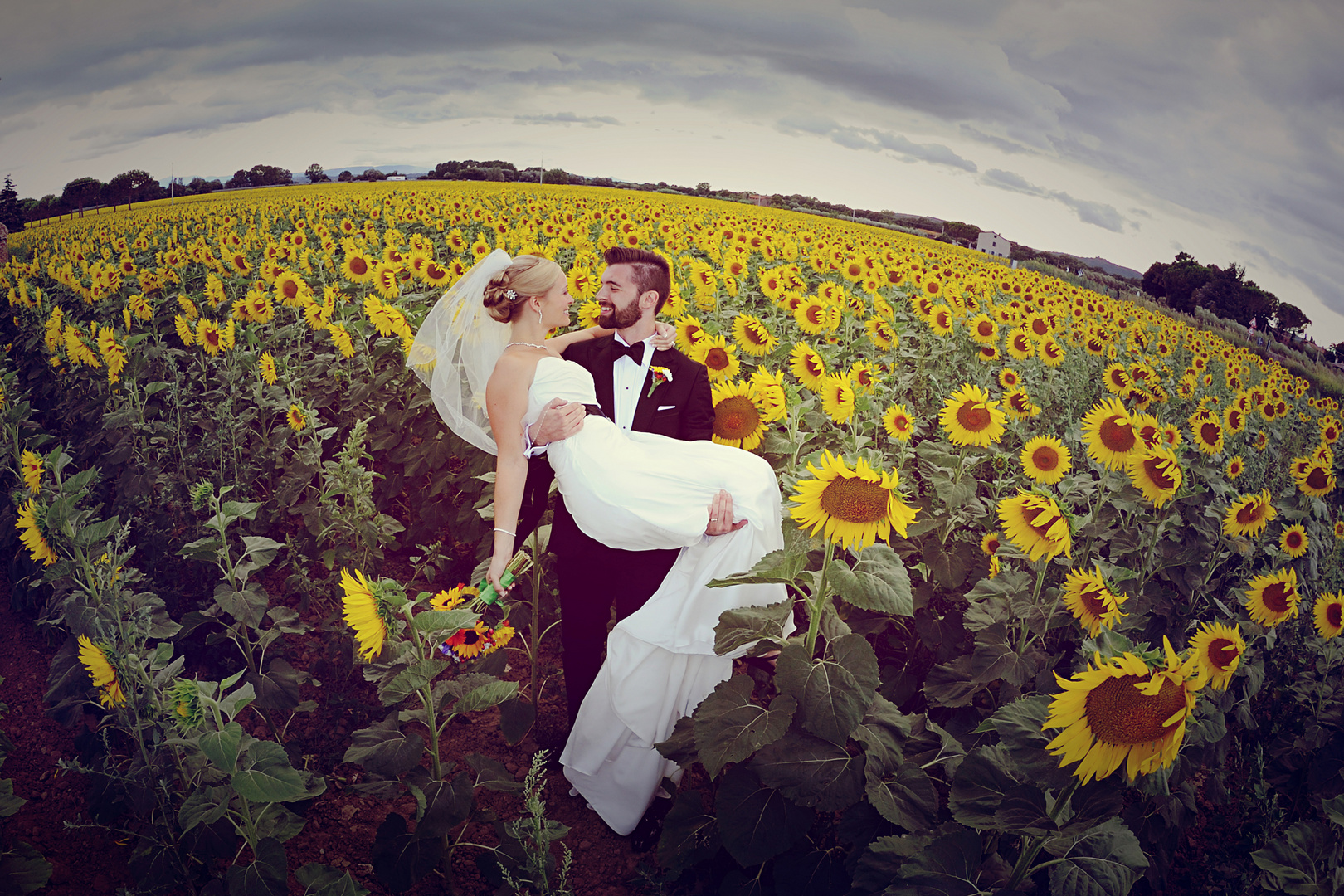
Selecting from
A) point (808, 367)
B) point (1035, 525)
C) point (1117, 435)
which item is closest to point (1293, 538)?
point (1117, 435)

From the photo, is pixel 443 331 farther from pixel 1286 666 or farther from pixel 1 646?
pixel 1286 666

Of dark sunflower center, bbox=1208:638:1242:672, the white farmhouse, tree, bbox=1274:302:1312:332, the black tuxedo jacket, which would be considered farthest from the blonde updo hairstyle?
the white farmhouse

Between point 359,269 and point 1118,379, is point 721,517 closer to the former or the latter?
point 359,269

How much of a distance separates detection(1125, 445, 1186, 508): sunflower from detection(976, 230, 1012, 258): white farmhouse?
19884 mm

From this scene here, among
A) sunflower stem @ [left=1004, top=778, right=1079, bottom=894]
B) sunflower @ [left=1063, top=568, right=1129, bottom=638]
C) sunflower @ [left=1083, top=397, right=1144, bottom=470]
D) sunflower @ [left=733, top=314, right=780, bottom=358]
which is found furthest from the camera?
sunflower @ [left=733, top=314, right=780, bottom=358]

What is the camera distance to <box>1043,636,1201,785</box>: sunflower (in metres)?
1.30

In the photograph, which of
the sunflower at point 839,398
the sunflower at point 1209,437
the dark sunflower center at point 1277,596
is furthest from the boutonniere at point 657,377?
the sunflower at point 1209,437

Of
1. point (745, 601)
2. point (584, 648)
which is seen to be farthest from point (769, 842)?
point (584, 648)

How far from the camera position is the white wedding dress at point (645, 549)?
8.45ft

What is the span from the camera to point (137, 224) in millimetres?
12641

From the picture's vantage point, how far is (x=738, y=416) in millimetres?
3402

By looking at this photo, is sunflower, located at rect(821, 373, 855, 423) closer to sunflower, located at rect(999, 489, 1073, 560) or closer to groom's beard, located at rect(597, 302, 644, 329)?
sunflower, located at rect(999, 489, 1073, 560)

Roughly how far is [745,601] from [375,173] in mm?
28122

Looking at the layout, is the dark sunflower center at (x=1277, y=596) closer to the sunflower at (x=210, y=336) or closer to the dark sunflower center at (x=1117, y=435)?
the dark sunflower center at (x=1117, y=435)
